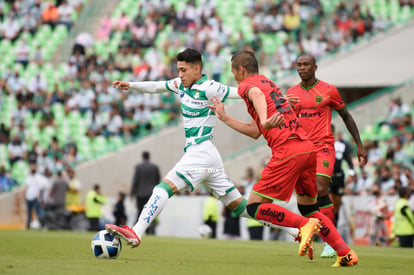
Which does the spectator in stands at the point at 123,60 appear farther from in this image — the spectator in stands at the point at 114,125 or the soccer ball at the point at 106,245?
the soccer ball at the point at 106,245

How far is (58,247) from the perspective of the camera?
1295 cm

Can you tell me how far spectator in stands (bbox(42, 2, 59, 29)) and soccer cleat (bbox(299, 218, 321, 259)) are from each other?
27.9 meters

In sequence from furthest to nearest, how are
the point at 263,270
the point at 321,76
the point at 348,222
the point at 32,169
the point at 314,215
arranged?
the point at 321,76 → the point at 32,169 → the point at 348,222 → the point at 314,215 → the point at 263,270

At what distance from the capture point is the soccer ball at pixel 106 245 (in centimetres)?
993

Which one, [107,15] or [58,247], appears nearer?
[58,247]

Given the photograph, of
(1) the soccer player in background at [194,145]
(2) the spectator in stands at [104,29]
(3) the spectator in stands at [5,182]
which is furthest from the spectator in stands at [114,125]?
(1) the soccer player in background at [194,145]

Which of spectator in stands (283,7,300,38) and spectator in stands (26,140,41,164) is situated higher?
spectator in stands (283,7,300,38)

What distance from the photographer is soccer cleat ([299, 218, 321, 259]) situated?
8.80 metres

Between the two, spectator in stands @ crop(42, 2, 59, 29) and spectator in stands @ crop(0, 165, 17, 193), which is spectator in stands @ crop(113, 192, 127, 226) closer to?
spectator in stands @ crop(0, 165, 17, 193)

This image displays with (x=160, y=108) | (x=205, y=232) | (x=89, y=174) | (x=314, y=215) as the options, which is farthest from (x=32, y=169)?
(x=314, y=215)

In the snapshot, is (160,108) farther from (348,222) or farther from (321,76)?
(348,222)

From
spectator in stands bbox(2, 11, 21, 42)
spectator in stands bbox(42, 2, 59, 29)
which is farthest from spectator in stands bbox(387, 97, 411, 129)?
spectator in stands bbox(2, 11, 21, 42)

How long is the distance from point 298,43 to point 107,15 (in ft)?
31.2

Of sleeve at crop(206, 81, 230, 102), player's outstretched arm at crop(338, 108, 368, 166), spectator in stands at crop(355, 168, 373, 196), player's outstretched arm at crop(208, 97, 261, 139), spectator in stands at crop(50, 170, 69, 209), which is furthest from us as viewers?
spectator in stands at crop(50, 170, 69, 209)
